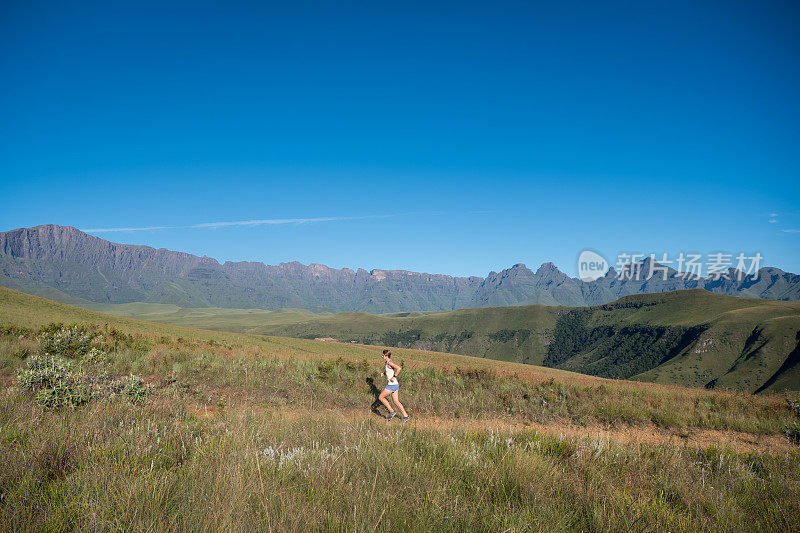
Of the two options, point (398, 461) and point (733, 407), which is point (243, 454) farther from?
point (733, 407)

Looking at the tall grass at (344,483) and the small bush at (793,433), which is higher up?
the tall grass at (344,483)

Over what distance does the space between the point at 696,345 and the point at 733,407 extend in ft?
686

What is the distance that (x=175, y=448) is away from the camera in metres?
4.41

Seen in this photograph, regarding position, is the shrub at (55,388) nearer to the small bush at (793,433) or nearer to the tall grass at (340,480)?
the tall grass at (340,480)

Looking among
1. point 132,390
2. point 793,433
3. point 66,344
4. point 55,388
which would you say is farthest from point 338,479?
point 66,344

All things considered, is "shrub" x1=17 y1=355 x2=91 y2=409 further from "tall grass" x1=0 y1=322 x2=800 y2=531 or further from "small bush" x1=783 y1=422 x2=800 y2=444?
"small bush" x1=783 y1=422 x2=800 y2=444

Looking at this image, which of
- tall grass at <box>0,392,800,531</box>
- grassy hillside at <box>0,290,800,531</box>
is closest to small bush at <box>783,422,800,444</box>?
grassy hillside at <box>0,290,800,531</box>

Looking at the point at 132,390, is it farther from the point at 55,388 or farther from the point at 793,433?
the point at 793,433

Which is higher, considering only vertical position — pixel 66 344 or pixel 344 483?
pixel 344 483

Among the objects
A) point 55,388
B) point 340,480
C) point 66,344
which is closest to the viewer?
point 340,480

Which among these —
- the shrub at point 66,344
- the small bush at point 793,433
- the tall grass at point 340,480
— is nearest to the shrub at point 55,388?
the tall grass at point 340,480

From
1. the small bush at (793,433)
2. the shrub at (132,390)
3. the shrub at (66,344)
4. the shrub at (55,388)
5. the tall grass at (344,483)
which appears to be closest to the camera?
the tall grass at (344,483)

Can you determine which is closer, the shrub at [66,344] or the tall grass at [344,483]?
the tall grass at [344,483]

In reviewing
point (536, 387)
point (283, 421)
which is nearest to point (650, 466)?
point (283, 421)
